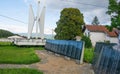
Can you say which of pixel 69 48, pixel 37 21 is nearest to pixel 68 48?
pixel 69 48

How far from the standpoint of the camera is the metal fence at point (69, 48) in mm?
29050

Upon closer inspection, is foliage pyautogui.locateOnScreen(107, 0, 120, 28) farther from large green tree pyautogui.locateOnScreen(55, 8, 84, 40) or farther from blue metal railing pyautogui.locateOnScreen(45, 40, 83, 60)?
large green tree pyautogui.locateOnScreen(55, 8, 84, 40)

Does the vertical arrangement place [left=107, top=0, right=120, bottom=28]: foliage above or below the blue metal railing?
above

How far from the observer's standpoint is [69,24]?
224 ft

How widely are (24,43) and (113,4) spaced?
1206 inches

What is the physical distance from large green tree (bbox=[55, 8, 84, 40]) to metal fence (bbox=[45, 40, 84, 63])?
1023 inches

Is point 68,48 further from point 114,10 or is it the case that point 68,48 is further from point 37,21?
point 37,21

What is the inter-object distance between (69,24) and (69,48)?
119 ft

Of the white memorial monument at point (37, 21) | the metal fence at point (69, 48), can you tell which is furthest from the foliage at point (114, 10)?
the white memorial monument at point (37, 21)

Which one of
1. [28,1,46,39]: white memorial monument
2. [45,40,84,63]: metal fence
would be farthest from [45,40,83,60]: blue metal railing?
[28,1,46,39]: white memorial monument

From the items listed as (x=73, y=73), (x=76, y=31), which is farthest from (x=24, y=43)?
(x=73, y=73)

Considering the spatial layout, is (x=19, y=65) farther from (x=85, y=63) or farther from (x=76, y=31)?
(x=76, y=31)

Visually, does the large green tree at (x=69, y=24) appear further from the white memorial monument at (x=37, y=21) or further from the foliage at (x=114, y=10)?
the foliage at (x=114, y=10)

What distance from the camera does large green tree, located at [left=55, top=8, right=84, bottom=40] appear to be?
6662 centimetres
